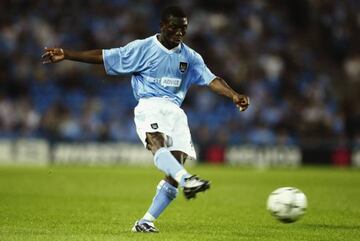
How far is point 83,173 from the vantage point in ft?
74.3

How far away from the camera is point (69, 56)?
357 inches

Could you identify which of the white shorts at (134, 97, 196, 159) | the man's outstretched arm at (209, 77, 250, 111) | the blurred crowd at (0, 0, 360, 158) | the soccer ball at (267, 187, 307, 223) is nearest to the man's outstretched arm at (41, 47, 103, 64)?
the white shorts at (134, 97, 196, 159)

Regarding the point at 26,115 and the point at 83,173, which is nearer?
the point at 83,173

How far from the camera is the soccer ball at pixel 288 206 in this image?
9.32 m

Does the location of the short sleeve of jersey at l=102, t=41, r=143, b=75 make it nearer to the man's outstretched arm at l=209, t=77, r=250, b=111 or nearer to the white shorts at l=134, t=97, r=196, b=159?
the white shorts at l=134, t=97, r=196, b=159

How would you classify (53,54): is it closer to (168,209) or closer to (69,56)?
(69,56)

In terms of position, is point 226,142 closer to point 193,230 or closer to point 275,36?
point 275,36

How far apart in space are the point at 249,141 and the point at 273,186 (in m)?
8.18

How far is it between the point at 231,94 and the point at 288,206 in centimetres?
144

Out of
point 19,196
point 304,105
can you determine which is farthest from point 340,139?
point 19,196

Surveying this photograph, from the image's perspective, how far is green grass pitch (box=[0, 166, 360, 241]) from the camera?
935cm

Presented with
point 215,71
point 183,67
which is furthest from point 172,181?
point 215,71

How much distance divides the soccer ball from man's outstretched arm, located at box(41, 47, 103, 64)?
2572 mm

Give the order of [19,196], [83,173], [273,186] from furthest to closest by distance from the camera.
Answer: [83,173]
[273,186]
[19,196]
